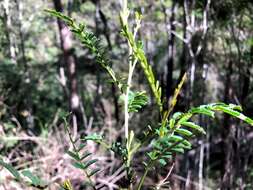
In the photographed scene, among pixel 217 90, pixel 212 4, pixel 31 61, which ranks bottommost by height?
pixel 217 90

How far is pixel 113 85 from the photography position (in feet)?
22.9

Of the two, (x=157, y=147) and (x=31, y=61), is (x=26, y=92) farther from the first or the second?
(x=157, y=147)

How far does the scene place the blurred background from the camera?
17.6 feet

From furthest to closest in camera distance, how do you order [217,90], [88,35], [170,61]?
[217,90]
[170,61]
[88,35]

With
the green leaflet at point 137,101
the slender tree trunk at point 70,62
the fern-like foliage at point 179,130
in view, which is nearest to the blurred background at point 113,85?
the slender tree trunk at point 70,62

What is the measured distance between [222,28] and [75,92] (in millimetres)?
2996

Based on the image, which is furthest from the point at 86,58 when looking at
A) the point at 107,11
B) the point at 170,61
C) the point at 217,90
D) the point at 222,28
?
the point at 222,28

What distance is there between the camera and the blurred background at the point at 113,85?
536cm

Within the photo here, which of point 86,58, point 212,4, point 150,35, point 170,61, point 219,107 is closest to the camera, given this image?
point 219,107

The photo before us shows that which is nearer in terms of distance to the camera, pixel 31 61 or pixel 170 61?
pixel 170 61

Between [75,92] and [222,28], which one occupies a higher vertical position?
[222,28]

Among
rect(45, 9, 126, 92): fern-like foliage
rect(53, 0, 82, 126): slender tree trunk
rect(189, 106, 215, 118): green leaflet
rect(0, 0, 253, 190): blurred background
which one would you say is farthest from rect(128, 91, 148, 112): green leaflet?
rect(53, 0, 82, 126): slender tree trunk

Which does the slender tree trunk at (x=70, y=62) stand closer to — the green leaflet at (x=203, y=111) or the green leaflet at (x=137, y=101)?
the green leaflet at (x=137, y=101)

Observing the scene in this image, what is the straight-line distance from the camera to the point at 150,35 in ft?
33.6
